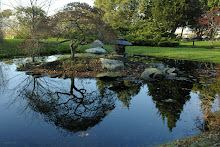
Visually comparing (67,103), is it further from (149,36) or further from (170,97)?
(149,36)

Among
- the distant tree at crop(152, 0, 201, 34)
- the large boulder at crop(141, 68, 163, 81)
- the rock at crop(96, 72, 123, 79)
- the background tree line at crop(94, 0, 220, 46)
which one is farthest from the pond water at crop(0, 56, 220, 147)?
the distant tree at crop(152, 0, 201, 34)

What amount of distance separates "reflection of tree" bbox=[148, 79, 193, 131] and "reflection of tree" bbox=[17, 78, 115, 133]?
1.62 meters

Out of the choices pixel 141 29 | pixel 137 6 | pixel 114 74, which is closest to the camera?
pixel 114 74

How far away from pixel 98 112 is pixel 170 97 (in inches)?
115

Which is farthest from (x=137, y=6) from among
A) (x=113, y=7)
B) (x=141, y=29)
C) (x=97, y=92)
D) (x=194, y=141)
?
(x=194, y=141)

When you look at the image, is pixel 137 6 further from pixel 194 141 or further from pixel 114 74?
pixel 194 141

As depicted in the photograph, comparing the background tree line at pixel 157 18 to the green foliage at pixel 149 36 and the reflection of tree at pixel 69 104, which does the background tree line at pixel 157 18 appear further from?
the reflection of tree at pixel 69 104

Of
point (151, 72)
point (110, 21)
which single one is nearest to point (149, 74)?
point (151, 72)

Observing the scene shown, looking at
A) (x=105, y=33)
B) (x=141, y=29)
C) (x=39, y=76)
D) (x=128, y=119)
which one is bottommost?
(x=128, y=119)

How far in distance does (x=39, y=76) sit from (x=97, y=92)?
4.10m

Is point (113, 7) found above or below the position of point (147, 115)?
above

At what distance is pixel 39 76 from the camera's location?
9734 millimetres

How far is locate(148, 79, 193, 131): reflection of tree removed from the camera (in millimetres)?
5305

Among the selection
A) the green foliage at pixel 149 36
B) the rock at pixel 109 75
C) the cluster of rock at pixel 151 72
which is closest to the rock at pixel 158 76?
the cluster of rock at pixel 151 72
